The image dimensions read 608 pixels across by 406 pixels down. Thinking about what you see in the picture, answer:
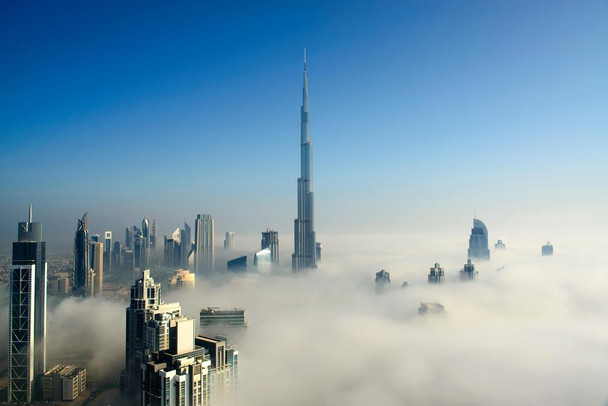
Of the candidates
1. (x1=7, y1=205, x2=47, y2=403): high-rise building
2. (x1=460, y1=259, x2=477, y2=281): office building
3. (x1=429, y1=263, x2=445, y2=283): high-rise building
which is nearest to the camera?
(x1=7, y1=205, x2=47, y2=403): high-rise building

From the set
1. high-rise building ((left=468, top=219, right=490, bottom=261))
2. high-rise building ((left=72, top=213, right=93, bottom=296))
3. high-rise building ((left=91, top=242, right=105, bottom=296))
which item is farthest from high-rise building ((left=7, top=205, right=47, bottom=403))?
high-rise building ((left=468, top=219, right=490, bottom=261))

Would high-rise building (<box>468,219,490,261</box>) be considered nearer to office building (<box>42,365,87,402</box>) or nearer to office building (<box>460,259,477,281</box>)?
office building (<box>460,259,477,281</box>)

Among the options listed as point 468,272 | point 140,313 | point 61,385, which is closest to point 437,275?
point 468,272

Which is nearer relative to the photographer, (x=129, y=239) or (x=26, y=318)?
(x=26, y=318)

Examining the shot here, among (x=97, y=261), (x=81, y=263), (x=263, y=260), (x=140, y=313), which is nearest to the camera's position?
(x=140, y=313)

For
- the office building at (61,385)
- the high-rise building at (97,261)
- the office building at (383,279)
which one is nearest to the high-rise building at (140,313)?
the office building at (61,385)

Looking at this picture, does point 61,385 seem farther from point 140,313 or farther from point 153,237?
point 153,237

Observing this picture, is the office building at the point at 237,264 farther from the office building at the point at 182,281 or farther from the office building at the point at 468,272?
the office building at the point at 468,272
